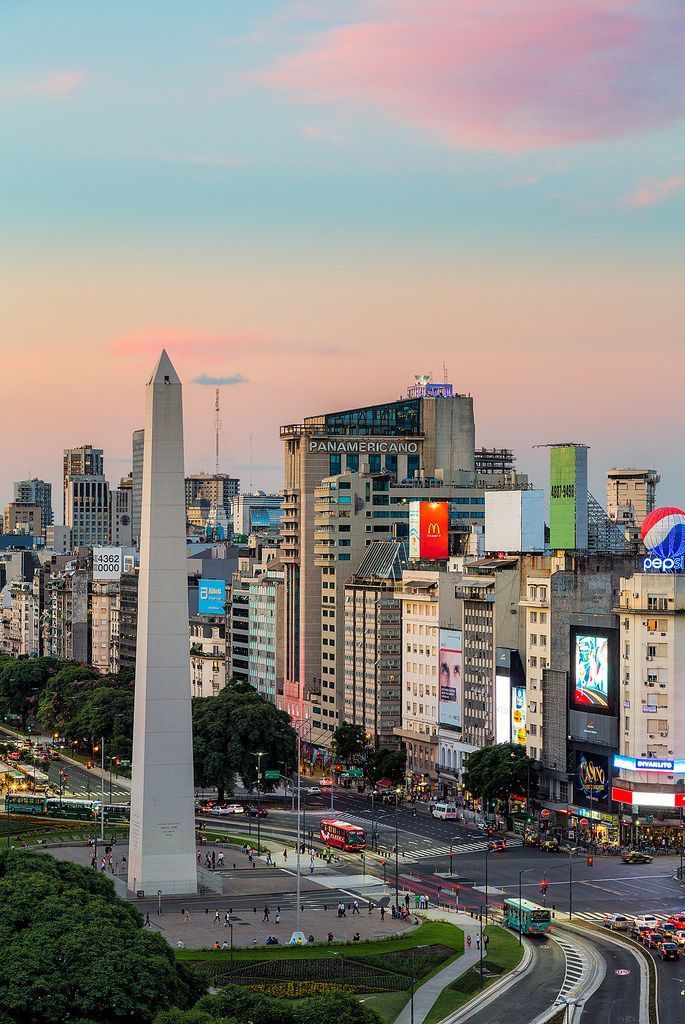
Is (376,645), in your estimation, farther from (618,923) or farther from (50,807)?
(618,923)

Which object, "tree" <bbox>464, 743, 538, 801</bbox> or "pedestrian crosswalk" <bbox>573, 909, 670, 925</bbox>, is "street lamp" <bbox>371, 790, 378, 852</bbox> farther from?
"pedestrian crosswalk" <bbox>573, 909, 670, 925</bbox>

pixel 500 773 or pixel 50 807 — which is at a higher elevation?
pixel 500 773

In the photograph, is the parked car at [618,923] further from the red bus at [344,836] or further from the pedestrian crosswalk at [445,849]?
the red bus at [344,836]

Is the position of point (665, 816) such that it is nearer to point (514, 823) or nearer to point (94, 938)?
point (514, 823)

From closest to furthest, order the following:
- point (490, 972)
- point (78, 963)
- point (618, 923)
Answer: point (78, 963)
point (490, 972)
point (618, 923)

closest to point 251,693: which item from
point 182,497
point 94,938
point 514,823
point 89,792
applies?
point 89,792

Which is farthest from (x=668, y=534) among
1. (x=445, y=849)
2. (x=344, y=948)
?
(x=344, y=948)

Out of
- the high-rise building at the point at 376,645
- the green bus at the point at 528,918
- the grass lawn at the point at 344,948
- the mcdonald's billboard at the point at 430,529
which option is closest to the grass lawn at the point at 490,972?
the green bus at the point at 528,918
